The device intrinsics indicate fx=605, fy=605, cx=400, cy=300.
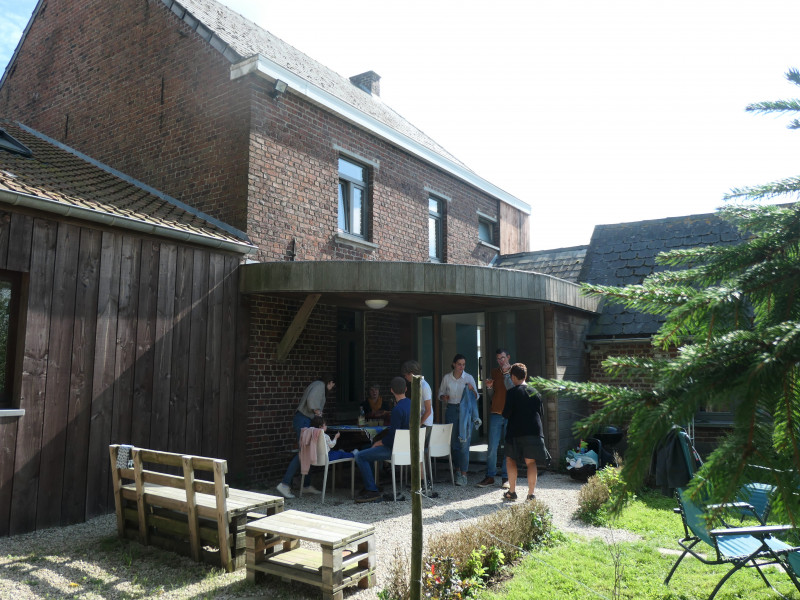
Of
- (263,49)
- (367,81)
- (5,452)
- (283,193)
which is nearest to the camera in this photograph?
(5,452)

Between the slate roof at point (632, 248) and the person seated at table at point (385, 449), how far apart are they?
206 inches

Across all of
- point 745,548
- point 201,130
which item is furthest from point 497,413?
point 201,130

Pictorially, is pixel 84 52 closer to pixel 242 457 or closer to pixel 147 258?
pixel 147 258

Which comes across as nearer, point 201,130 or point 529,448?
point 529,448

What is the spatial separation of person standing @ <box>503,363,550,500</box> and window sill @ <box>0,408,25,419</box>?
5.20 meters

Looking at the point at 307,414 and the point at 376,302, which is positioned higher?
the point at 376,302

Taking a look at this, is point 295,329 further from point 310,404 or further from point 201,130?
point 201,130

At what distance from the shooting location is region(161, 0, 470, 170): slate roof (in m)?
9.91

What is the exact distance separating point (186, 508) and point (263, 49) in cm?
910

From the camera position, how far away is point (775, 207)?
1687 mm

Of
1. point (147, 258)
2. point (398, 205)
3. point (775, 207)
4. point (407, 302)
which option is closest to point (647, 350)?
point (407, 302)

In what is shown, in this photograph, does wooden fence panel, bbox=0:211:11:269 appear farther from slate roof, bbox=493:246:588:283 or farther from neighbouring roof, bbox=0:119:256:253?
slate roof, bbox=493:246:588:283

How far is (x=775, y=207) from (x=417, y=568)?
246cm

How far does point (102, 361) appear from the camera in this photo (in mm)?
6703
